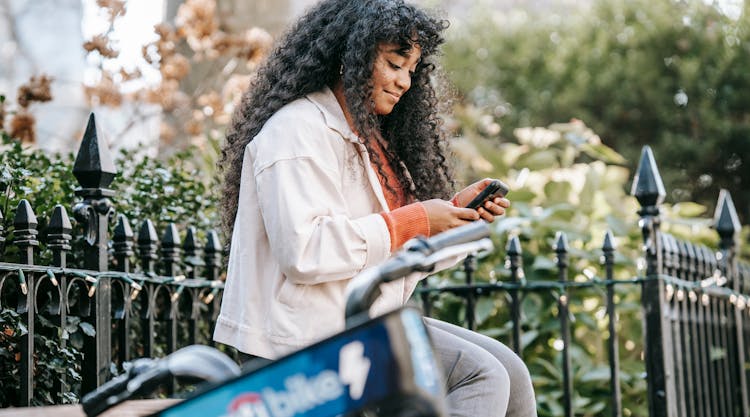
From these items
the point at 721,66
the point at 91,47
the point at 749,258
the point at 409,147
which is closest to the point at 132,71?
the point at 91,47

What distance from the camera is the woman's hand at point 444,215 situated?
2422mm

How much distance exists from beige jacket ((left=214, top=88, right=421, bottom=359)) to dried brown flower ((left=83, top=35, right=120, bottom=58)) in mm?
2902

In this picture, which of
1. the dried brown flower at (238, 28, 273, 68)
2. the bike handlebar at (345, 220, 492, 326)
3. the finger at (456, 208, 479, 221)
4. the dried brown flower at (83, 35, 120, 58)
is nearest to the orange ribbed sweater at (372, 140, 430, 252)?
the finger at (456, 208, 479, 221)

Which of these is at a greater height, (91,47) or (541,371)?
(91,47)

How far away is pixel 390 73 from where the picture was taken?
2.67 meters

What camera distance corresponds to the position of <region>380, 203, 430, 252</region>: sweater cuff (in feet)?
7.79

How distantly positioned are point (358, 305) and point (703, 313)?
Answer: 12.5ft

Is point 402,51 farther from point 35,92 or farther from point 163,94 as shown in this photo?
point 163,94

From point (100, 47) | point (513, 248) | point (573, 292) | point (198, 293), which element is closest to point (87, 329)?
point (198, 293)

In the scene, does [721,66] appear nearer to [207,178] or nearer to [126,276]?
[207,178]

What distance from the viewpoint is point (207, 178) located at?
4.86m

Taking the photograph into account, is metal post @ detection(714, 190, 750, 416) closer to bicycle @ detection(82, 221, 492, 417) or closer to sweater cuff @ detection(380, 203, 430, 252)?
sweater cuff @ detection(380, 203, 430, 252)

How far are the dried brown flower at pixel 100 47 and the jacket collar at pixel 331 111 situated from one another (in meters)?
2.75

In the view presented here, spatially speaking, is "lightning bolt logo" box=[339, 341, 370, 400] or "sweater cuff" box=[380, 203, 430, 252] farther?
"sweater cuff" box=[380, 203, 430, 252]
